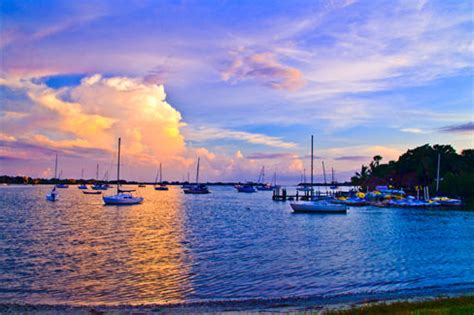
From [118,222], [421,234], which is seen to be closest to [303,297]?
[421,234]

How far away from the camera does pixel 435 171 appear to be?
4692 inches

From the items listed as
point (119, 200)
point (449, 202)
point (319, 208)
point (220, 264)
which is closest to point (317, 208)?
point (319, 208)

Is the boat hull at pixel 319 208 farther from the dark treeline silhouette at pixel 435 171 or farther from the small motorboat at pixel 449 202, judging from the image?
the dark treeline silhouette at pixel 435 171

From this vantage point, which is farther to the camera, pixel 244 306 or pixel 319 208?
pixel 319 208

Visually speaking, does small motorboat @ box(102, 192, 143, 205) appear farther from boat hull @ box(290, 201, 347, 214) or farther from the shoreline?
the shoreline

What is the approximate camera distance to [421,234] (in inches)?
1891

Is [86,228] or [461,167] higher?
[461,167]

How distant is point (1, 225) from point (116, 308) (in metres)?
40.3

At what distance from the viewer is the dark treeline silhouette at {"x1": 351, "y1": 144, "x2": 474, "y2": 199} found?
104 metres

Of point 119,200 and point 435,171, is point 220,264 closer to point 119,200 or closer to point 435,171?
point 119,200

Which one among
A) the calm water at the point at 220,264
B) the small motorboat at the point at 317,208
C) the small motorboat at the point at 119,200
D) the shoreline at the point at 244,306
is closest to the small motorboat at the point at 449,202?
the small motorboat at the point at 317,208

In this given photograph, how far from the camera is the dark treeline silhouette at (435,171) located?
4099 inches

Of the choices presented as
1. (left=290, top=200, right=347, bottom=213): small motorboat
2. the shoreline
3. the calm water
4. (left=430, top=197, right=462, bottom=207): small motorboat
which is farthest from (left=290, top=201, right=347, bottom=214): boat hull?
the shoreline

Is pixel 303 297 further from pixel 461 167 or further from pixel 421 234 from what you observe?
pixel 461 167
